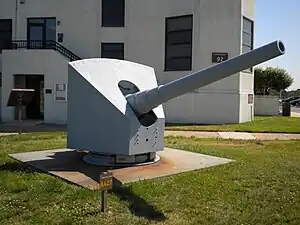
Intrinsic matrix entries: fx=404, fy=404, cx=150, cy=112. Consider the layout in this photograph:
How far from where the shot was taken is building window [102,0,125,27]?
23172mm

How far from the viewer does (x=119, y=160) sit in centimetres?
798

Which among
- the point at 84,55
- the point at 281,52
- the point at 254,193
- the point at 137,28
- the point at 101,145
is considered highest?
the point at 137,28

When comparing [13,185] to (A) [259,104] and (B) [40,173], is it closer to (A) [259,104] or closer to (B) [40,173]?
(B) [40,173]

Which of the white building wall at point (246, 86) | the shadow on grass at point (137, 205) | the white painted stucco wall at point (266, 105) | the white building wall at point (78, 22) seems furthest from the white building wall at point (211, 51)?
the shadow on grass at point (137, 205)

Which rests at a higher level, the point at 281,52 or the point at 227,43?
the point at 227,43

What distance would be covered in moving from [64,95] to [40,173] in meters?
14.9

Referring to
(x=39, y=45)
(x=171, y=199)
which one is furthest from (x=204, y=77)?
(x=39, y=45)

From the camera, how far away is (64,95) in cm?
2183

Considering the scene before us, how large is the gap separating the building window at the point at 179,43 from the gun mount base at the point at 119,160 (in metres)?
13.4

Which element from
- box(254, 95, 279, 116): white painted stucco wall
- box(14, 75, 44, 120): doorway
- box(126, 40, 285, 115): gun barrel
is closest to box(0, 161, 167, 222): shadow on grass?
box(126, 40, 285, 115): gun barrel

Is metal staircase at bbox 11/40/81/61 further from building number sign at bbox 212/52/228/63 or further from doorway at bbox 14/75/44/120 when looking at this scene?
building number sign at bbox 212/52/228/63

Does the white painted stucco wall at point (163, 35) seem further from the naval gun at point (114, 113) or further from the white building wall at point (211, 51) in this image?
the naval gun at point (114, 113)

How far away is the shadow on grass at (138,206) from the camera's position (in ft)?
17.2

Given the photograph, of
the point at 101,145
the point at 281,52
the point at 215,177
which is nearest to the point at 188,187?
the point at 215,177
